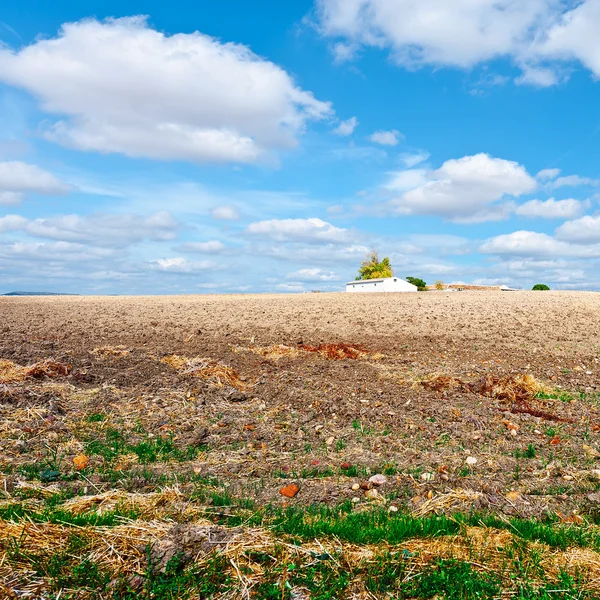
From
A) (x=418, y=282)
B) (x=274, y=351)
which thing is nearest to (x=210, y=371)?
(x=274, y=351)

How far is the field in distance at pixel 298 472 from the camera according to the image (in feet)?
12.3

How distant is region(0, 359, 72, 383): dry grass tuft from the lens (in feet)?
31.6

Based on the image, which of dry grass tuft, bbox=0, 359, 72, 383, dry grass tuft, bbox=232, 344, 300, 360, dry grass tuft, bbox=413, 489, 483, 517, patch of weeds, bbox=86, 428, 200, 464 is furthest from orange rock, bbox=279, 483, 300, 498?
dry grass tuft, bbox=232, 344, 300, 360

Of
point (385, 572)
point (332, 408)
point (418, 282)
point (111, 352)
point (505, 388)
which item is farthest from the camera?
point (418, 282)

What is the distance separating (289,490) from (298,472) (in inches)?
23.5

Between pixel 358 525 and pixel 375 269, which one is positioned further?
pixel 375 269

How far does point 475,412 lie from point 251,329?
10381 mm

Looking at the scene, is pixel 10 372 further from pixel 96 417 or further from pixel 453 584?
pixel 453 584

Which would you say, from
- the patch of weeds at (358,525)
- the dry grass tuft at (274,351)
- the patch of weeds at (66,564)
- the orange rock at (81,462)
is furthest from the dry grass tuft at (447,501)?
the dry grass tuft at (274,351)

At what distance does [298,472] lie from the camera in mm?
6117

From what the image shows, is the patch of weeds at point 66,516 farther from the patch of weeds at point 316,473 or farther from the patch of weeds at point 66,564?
the patch of weeds at point 316,473

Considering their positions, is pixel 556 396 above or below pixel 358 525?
above

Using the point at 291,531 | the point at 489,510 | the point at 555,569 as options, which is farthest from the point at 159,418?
the point at 555,569

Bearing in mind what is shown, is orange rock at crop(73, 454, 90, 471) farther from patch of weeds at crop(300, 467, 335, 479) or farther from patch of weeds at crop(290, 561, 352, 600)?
patch of weeds at crop(290, 561, 352, 600)
